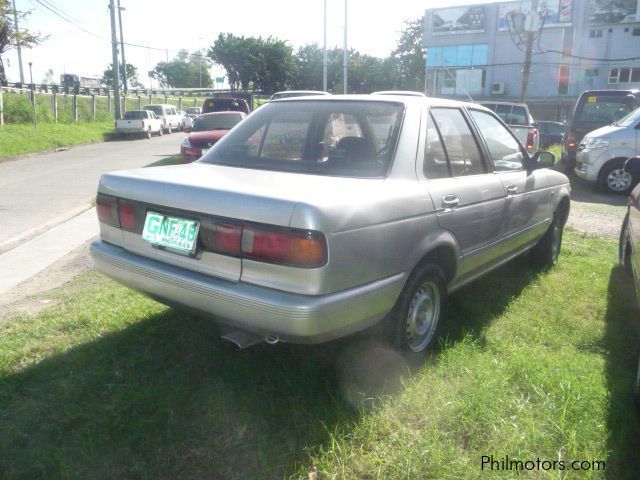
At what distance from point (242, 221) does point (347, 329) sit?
72cm

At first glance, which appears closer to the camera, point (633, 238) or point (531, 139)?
point (633, 238)

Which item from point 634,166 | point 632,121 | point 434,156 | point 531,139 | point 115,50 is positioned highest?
point 115,50

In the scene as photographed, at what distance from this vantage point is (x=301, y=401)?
296 cm

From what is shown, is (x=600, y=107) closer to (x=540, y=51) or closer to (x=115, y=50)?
(x=115, y=50)

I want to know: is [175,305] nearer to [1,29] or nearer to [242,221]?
[242,221]

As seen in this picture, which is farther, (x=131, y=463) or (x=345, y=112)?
(x=345, y=112)

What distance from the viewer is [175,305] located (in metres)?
3.02

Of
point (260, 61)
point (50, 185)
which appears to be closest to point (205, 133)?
point (50, 185)

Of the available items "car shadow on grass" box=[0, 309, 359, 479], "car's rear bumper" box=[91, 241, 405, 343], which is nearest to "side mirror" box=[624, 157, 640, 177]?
"car's rear bumper" box=[91, 241, 405, 343]

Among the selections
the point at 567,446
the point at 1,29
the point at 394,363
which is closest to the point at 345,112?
the point at 394,363

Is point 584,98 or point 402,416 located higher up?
point 584,98

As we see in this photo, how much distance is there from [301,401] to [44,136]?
23.8 meters

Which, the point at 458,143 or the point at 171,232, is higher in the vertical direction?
the point at 458,143

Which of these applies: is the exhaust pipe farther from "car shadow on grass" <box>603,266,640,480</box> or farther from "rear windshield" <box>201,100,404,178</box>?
"car shadow on grass" <box>603,266,640,480</box>
